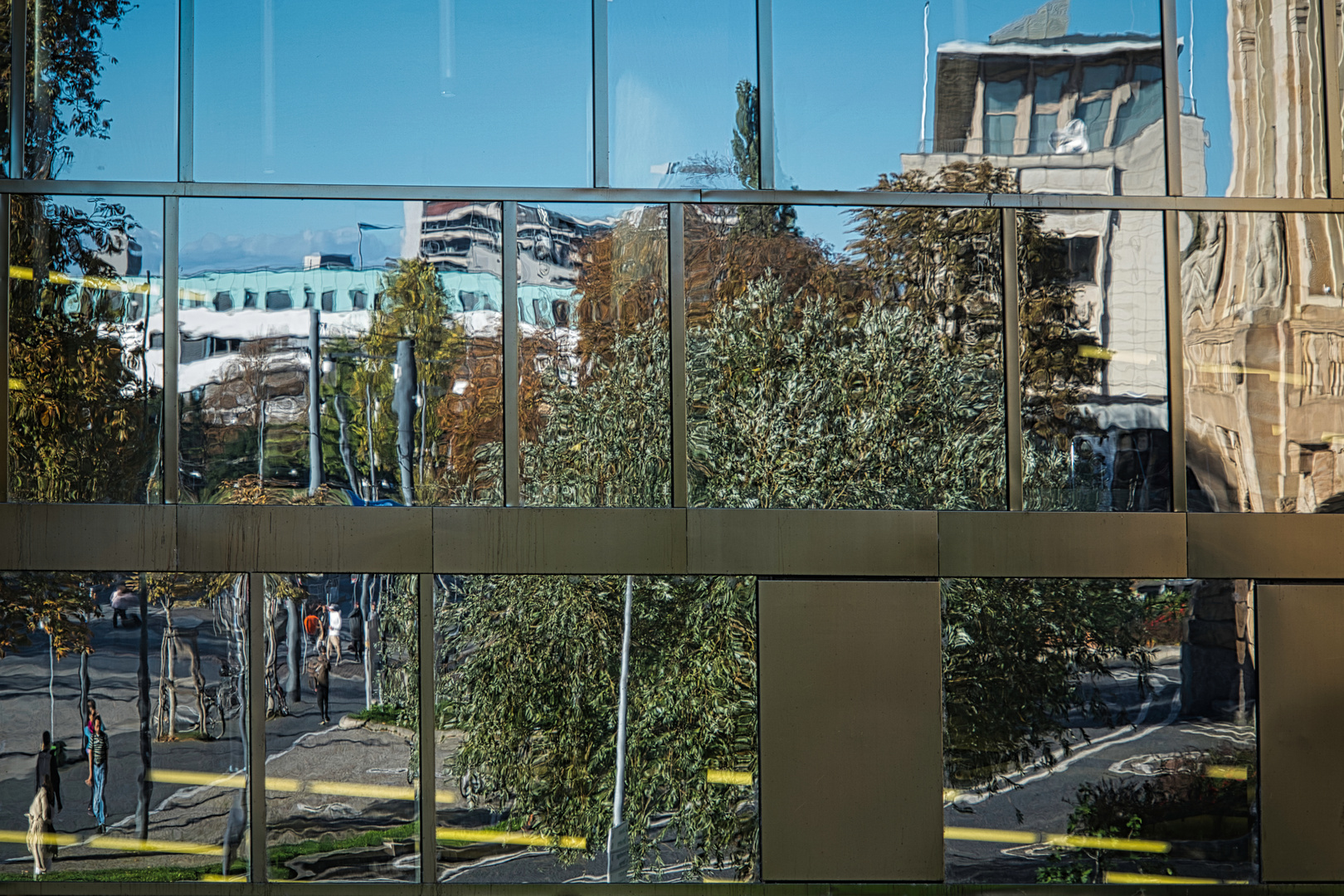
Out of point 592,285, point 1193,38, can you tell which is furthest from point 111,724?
point 1193,38

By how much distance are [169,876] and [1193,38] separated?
807 cm

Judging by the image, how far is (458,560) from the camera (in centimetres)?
605

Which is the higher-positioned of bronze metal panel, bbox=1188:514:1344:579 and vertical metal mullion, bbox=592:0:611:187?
vertical metal mullion, bbox=592:0:611:187

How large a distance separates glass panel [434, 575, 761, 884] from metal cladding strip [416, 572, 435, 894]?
4 cm

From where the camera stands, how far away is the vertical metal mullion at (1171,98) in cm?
621

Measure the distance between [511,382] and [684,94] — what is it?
2067 mm

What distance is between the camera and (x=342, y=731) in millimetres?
5988

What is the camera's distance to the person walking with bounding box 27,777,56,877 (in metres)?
6.03

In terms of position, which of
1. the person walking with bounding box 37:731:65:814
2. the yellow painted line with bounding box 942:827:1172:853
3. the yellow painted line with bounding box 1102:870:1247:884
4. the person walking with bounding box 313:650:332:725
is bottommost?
the yellow painted line with bounding box 1102:870:1247:884

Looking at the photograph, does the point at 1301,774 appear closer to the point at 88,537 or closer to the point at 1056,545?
the point at 1056,545

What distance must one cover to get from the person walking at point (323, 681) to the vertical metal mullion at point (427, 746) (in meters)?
0.54

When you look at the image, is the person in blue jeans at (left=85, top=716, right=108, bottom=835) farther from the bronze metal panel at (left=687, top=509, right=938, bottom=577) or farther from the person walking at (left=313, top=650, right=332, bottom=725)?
the bronze metal panel at (left=687, top=509, right=938, bottom=577)

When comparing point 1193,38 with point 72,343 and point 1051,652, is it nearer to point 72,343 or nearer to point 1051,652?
point 1051,652

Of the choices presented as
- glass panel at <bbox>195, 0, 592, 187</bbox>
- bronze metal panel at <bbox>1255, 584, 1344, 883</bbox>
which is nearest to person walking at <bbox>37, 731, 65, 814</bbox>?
glass panel at <bbox>195, 0, 592, 187</bbox>
